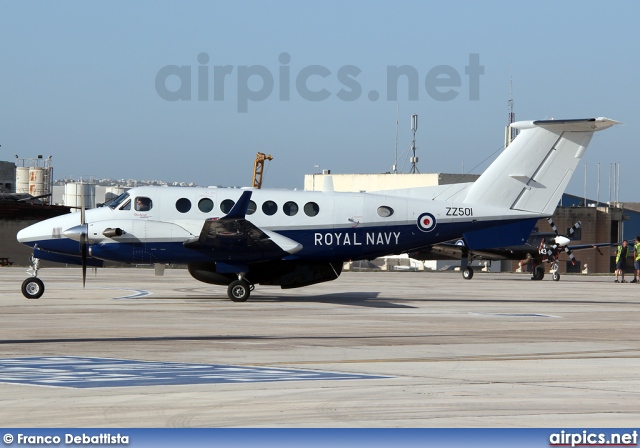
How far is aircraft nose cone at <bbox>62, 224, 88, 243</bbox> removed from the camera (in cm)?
2702

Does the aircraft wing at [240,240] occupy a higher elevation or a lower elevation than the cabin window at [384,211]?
lower

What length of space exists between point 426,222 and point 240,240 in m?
5.64

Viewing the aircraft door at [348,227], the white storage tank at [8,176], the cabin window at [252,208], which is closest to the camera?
the cabin window at [252,208]

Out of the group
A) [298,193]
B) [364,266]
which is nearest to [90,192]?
[364,266]

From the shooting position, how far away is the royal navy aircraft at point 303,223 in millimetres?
27281

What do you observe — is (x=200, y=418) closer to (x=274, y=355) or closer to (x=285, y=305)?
(x=274, y=355)


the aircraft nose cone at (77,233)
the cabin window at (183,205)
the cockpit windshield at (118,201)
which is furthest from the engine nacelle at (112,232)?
the cabin window at (183,205)

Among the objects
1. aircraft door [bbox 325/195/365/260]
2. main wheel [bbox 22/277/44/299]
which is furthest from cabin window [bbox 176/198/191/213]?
main wheel [bbox 22/277/44/299]

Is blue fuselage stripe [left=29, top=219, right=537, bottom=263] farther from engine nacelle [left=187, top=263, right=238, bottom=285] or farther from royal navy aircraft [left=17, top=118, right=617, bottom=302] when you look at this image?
engine nacelle [left=187, top=263, right=238, bottom=285]

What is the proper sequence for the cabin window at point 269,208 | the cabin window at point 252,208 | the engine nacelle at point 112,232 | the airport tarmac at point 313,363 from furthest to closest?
the cabin window at point 269,208
the cabin window at point 252,208
the engine nacelle at point 112,232
the airport tarmac at point 313,363

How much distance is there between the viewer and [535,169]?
28.9m

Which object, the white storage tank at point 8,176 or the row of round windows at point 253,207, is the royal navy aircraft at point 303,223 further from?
the white storage tank at point 8,176

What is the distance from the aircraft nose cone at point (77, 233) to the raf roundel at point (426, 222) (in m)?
9.60

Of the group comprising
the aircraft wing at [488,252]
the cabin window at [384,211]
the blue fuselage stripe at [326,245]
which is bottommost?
the aircraft wing at [488,252]
